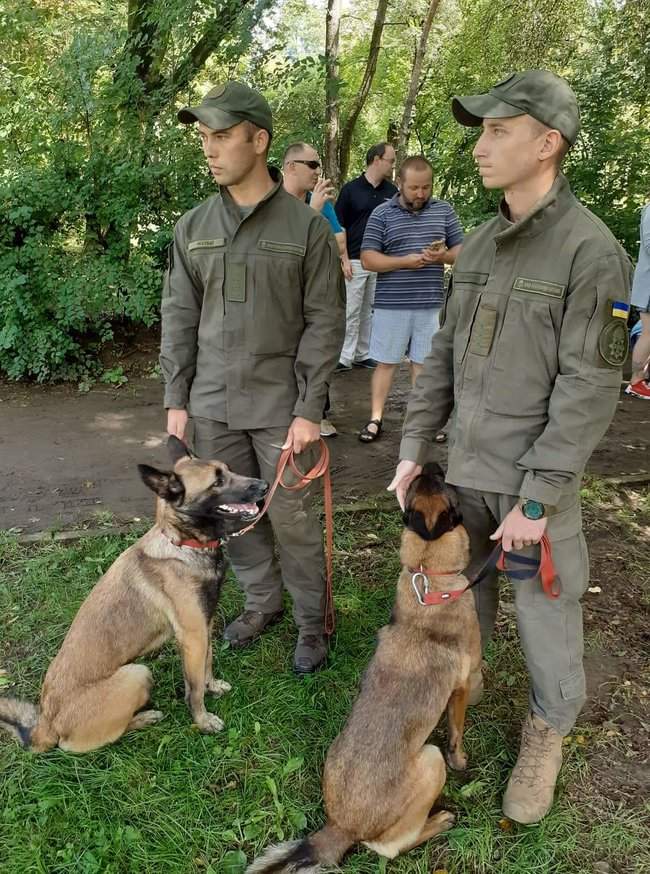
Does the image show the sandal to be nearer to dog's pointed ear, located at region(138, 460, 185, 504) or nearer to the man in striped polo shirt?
the man in striped polo shirt

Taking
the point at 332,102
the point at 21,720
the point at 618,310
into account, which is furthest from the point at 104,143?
the point at 618,310

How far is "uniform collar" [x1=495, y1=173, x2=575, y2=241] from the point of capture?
7.14 ft

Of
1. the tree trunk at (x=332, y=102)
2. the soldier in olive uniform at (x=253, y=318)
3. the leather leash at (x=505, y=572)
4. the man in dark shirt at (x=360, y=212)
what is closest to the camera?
the leather leash at (x=505, y=572)

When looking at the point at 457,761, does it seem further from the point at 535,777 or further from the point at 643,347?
the point at 643,347

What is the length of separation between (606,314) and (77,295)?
23.4ft

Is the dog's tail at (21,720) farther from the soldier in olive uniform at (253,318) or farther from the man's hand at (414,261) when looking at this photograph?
the man's hand at (414,261)

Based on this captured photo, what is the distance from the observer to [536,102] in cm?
210

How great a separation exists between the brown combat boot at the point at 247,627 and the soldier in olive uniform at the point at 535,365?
152 centimetres

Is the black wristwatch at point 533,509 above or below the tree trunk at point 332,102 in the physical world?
below

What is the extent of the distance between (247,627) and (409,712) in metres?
1.46

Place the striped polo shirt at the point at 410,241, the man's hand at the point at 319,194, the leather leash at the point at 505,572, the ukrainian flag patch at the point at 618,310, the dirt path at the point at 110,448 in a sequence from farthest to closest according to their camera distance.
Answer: the man's hand at the point at 319,194 < the striped polo shirt at the point at 410,241 < the dirt path at the point at 110,448 < the leather leash at the point at 505,572 < the ukrainian flag patch at the point at 618,310

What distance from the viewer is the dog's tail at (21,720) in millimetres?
2803

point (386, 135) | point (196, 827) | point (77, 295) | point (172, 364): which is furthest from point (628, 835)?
point (386, 135)

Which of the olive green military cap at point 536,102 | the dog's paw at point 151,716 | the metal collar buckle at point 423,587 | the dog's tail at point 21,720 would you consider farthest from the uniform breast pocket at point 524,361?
the dog's tail at point 21,720
